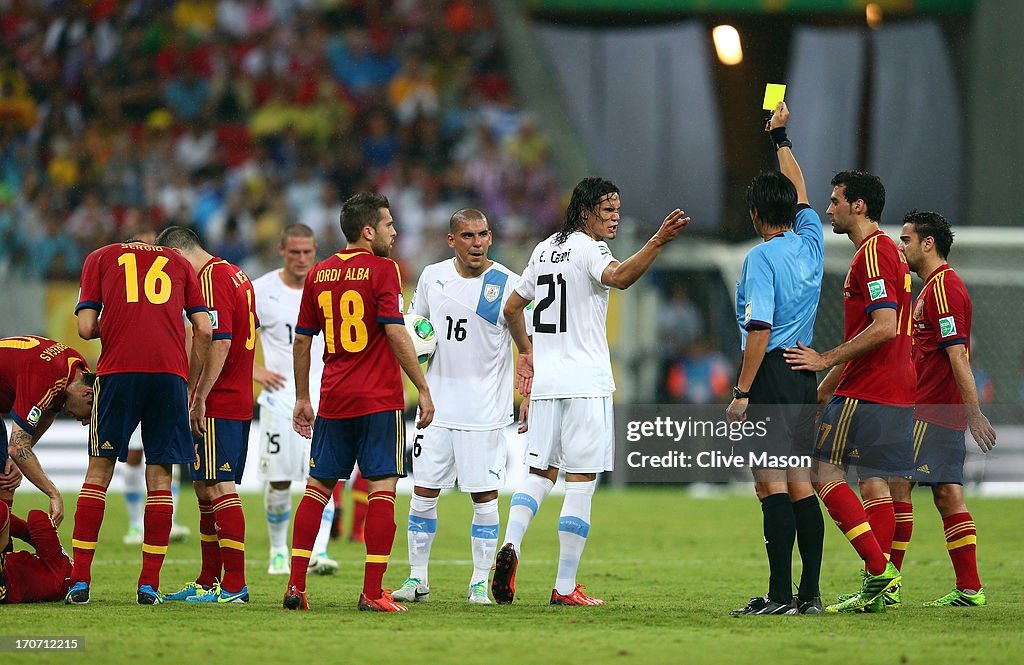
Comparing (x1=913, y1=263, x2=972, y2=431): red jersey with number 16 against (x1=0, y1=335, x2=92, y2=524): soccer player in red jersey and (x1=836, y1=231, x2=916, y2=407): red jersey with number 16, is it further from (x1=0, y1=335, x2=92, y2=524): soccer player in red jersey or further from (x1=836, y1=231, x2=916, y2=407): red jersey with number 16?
(x1=0, y1=335, x2=92, y2=524): soccer player in red jersey

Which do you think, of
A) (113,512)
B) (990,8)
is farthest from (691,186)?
(113,512)

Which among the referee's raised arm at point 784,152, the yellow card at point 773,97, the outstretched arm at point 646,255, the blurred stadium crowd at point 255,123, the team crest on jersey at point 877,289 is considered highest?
the blurred stadium crowd at point 255,123

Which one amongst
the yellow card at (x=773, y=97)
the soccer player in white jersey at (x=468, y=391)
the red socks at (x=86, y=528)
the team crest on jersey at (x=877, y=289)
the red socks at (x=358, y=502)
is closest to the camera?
the red socks at (x=86, y=528)

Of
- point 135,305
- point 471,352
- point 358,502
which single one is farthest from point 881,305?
point 358,502

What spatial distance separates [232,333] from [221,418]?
48 centimetres

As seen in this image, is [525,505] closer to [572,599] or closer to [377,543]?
[572,599]

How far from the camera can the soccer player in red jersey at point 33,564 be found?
695 centimetres

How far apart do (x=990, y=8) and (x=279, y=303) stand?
14.5 metres

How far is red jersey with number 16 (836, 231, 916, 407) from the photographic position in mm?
6930

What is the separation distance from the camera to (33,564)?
7.02 meters

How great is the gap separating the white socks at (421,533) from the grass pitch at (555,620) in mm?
257

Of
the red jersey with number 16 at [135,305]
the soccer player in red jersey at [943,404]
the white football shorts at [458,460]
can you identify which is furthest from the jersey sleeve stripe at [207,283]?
the soccer player in red jersey at [943,404]

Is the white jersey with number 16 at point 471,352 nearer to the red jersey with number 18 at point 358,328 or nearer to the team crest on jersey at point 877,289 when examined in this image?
the red jersey with number 18 at point 358,328

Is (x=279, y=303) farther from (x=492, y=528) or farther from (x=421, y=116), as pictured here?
(x=421, y=116)
